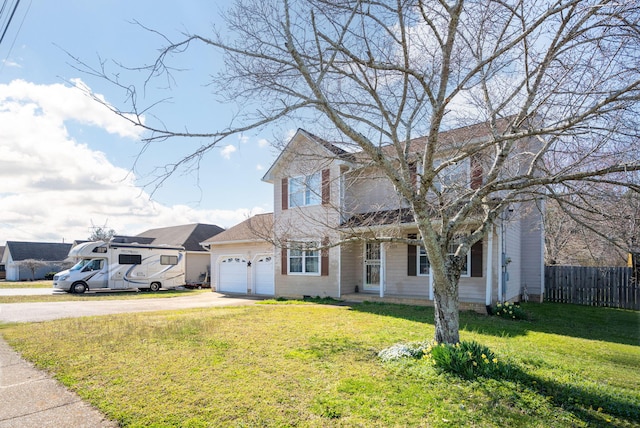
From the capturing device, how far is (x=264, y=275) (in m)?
19.0

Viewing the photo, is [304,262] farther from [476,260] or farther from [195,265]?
[195,265]

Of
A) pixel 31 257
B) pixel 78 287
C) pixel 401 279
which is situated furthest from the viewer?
pixel 31 257

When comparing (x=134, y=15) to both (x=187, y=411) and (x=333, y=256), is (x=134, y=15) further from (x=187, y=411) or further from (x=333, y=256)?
(x=333, y=256)

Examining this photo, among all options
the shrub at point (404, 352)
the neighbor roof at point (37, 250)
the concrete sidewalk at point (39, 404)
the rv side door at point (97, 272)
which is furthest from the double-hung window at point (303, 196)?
the neighbor roof at point (37, 250)

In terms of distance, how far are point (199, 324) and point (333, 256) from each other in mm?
7051

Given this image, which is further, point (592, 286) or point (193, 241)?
point (193, 241)

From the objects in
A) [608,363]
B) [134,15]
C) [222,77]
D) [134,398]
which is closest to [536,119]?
[608,363]

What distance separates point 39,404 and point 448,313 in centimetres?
548

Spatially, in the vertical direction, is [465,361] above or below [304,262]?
below

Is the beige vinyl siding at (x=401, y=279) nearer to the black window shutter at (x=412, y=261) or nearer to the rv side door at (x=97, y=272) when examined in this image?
the black window shutter at (x=412, y=261)

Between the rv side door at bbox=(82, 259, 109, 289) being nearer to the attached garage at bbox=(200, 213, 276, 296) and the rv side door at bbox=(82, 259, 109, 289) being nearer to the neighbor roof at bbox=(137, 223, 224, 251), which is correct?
the attached garage at bbox=(200, 213, 276, 296)

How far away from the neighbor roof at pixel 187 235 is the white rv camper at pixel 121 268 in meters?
3.48

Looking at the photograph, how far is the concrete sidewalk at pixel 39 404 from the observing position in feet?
12.5

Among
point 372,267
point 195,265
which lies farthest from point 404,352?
point 195,265
